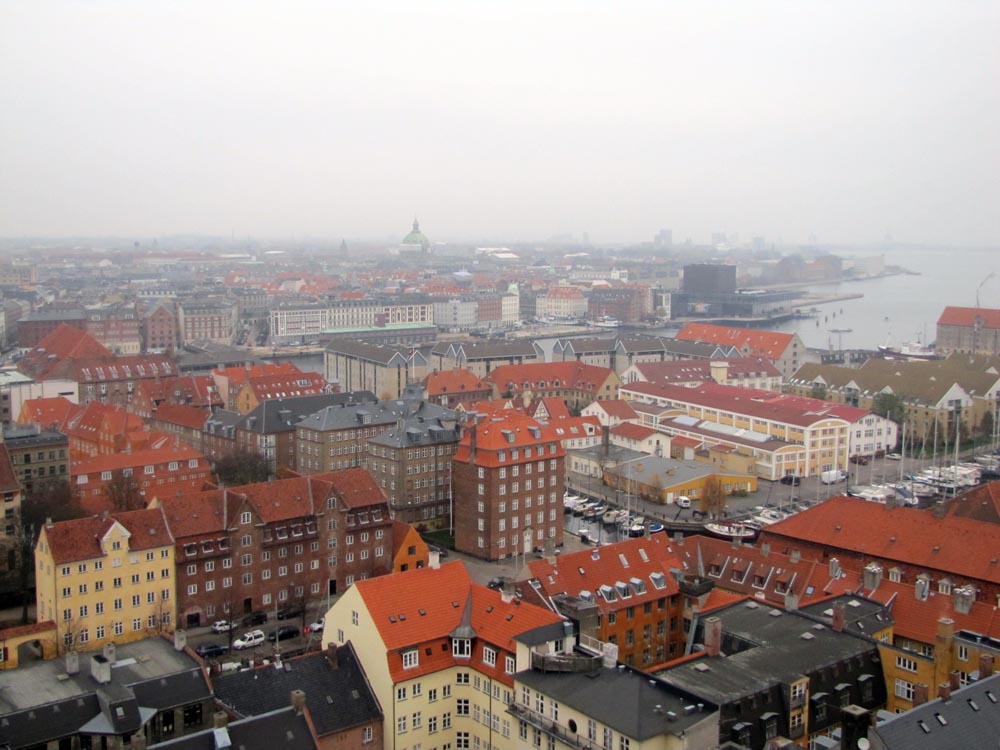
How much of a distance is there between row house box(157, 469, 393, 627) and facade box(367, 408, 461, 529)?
366 centimetres

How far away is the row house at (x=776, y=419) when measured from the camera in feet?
89.3

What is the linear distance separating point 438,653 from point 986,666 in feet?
19.8

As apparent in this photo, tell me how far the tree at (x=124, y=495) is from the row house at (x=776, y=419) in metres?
15.5

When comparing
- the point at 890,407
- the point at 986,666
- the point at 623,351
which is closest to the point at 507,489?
the point at 986,666

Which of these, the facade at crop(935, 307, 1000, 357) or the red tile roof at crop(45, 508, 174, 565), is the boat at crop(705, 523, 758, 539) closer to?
the red tile roof at crop(45, 508, 174, 565)

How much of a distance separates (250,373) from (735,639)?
2294 cm

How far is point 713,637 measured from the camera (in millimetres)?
11055

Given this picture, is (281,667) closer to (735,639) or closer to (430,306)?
(735,639)

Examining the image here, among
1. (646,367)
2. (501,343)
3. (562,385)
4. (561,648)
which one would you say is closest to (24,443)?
(561,648)

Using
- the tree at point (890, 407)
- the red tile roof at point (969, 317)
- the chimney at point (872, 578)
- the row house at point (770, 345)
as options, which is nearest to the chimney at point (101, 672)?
the chimney at point (872, 578)

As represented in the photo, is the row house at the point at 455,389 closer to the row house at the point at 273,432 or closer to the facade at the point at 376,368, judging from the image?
the facade at the point at 376,368

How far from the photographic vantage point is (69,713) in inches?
426

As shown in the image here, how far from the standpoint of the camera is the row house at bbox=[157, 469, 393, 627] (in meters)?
16.0

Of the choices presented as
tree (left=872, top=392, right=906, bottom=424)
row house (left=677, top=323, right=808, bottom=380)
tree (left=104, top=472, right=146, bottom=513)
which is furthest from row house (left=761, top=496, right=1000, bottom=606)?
row house (left=677, top=323, right=808, bottom=380)
